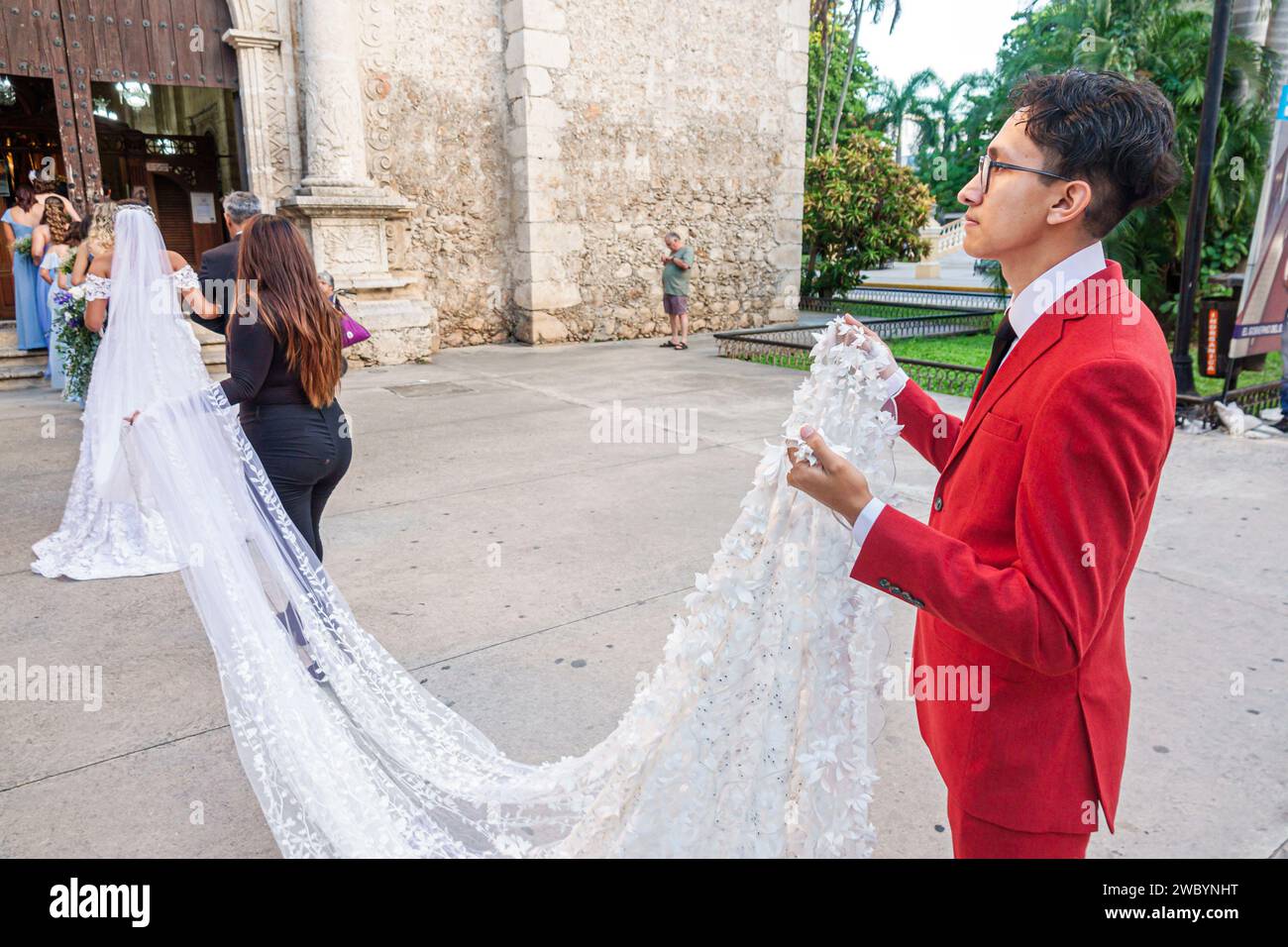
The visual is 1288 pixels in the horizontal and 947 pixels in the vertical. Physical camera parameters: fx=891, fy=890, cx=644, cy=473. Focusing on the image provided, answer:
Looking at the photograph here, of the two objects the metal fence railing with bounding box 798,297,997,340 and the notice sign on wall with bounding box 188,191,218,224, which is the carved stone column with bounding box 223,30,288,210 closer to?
the notice sign on wall with bounding box 188,191,218,224

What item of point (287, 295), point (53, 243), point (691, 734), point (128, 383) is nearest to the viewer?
point (691, 734)

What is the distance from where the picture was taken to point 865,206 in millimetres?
16172

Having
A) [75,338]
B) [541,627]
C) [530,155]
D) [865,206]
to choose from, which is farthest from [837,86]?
[541,627]

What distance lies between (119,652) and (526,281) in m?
9.77

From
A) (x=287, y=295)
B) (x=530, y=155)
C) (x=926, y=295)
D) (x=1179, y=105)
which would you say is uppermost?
(x=1179, y=105)

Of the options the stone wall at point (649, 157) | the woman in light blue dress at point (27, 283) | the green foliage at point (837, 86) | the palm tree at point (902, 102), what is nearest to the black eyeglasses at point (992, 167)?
the woman in light blue dress at point (27, 283)

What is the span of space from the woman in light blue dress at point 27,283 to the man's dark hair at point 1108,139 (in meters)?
11.0

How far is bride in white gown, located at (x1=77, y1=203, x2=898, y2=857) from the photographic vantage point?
6.00ft

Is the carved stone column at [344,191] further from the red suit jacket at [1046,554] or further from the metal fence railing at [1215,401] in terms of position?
the red suit jacket at [1046,554]

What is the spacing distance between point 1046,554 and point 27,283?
11425 mm

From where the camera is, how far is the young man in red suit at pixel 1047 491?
4.28ft

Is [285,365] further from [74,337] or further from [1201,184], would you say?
[1201,184]

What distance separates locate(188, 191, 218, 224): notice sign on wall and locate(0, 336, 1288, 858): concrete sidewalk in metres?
7.50
